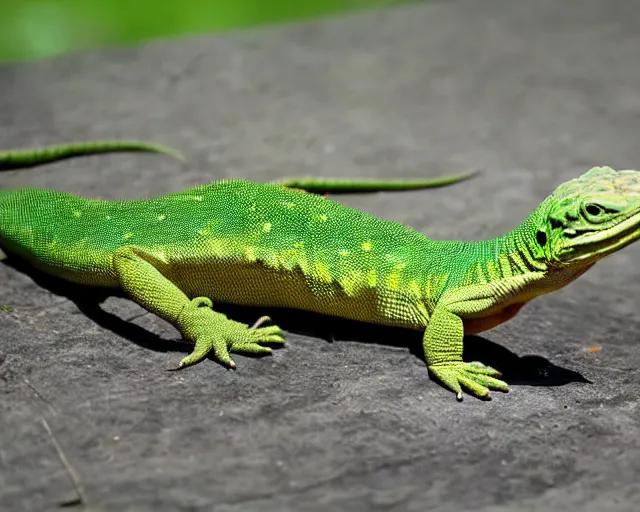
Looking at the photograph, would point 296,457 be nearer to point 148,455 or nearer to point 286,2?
point 148,455

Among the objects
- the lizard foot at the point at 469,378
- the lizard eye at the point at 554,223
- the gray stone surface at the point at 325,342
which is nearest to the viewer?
the gray stone surface at the point at 325,342

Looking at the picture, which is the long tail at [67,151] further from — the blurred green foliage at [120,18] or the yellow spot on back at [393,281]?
the blurred green foliage at [120,18]

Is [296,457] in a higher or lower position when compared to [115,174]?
lower

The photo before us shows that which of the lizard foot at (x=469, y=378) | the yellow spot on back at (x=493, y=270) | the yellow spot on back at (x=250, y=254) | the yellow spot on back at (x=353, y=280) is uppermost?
the yellow spot on back at (x=493, y=270)

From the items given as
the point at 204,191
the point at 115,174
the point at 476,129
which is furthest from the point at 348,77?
the point at 204,191

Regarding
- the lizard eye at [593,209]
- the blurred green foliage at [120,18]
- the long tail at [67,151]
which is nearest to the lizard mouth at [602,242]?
the lizard eye at [593,209]

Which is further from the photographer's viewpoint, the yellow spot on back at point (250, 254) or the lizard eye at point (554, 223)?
the yellow spot on back at point (250, 254)
